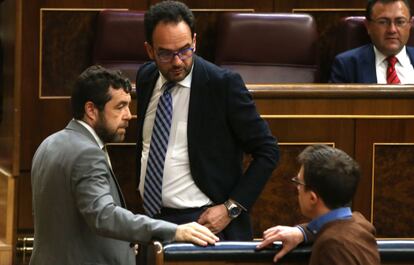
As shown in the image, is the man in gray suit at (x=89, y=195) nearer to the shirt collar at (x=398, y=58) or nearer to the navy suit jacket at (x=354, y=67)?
the navy suit jacket at (x=354, y=67)

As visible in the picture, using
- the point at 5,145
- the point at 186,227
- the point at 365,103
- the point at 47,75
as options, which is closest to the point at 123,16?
the point at 47,75

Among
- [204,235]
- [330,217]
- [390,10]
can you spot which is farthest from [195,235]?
[390,10]

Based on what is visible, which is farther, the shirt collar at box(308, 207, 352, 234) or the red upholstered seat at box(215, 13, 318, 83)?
the red upholstered seat at box(215, 13, 318, 83)

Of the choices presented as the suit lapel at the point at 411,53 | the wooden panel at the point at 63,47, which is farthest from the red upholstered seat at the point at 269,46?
the wooden panel at the point at 63,47

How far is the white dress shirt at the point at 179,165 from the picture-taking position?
2709 mm

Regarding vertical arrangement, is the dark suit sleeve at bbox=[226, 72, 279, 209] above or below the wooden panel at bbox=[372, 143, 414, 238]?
above

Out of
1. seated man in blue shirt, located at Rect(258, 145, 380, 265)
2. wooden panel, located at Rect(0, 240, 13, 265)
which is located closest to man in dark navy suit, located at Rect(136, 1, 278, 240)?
seated man in blue shirt, located at Rect(258, 145, 380, 265)

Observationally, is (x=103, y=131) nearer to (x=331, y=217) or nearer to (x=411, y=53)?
(x=331, y=217)

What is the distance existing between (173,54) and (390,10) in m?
1.45

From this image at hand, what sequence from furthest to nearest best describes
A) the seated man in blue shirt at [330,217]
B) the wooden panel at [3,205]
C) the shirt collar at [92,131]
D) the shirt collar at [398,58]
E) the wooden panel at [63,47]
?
the shirt collar at [398,58] → the wooden panel at [63,47] → the wooden panel at [3,205] → the shirt collar at [92,131] → the seated man in blue shirt at [330,217]

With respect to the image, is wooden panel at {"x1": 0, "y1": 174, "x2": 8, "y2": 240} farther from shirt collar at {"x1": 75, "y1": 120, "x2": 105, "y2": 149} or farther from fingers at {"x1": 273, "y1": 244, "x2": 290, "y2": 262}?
fingers at {"x1": 273, "y1": 244, "x2": 290, "y2": 262}

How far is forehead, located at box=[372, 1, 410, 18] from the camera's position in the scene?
12.5 feet

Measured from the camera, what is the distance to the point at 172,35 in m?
2.63

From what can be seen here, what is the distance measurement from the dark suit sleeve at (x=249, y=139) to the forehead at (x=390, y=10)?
50.0 inches
